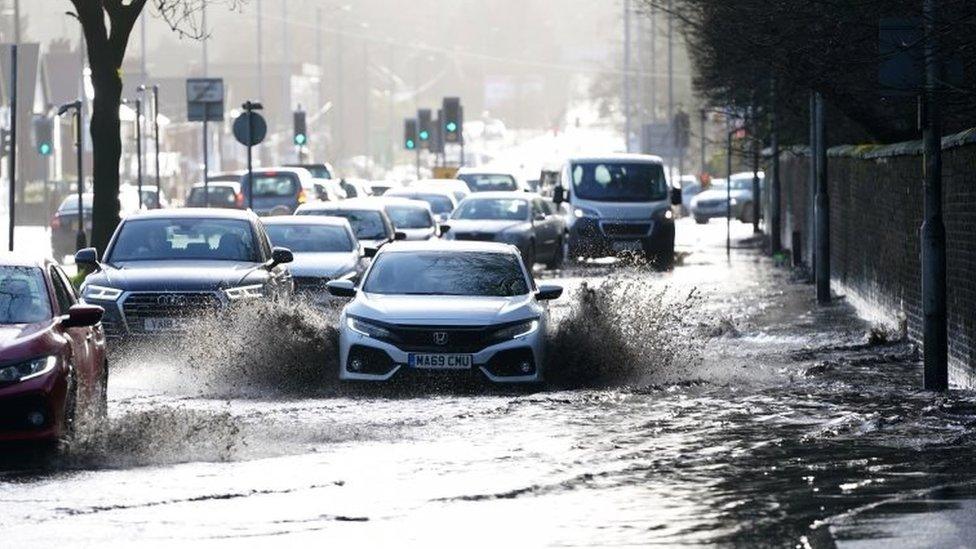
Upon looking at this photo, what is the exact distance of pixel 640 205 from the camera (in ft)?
147

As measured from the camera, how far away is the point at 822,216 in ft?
104

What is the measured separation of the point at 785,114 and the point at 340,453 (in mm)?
24668

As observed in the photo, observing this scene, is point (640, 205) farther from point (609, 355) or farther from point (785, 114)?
point (609, 355)

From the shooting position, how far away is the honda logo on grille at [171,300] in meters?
22.1

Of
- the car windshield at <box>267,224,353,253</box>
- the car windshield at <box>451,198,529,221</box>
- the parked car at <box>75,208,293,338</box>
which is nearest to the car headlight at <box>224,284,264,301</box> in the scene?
the parked car at <box>75,208,293,338</box>

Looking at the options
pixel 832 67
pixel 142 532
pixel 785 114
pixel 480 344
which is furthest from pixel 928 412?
pixel 785 114

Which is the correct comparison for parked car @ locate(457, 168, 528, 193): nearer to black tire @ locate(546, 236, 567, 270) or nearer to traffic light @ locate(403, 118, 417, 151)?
traffic light @ locate(403, 118, 417, 151)

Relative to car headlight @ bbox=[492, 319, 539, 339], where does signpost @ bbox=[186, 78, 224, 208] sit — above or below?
above

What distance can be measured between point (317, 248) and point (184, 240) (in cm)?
582

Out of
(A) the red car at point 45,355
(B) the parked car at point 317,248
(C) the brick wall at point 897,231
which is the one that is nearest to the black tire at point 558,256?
(C) the brick wall at point 897,231

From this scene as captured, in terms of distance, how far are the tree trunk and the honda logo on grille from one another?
10770mm

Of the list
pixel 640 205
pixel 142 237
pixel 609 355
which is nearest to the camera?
pixel 609 355

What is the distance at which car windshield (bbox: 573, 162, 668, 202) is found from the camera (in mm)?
45125

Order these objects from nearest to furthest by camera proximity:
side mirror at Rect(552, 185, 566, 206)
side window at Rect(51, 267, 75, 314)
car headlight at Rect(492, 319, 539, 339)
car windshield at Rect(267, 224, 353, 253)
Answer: side window at Rect(51, 267, 75, 314)
car headlight at Rect(492, 319, 539, 339)
car windshield at Rect(267, 224, 353, 253)
side mirror at Rect(552, 185, 566, 206)
